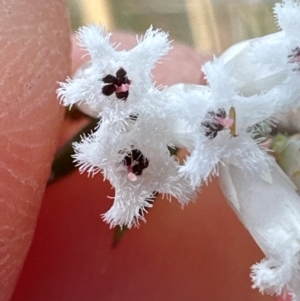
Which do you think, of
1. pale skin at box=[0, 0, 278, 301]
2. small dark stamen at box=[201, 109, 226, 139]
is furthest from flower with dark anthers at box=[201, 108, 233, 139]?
pale skin at box=[0, 0, 278, 301]

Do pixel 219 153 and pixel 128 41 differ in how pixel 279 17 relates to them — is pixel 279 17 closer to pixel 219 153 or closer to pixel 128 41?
pixel 219 153

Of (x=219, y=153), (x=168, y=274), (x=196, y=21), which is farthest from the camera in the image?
(x=196, y=21)

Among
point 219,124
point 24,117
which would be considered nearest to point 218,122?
point 219,124

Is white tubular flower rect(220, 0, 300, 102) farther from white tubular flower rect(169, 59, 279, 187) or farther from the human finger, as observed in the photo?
the human finger

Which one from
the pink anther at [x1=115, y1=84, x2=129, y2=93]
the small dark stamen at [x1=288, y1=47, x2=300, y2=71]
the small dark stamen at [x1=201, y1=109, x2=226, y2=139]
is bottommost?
the small dark stamen at [x1=201, y1=109, x2=226, y2=139]

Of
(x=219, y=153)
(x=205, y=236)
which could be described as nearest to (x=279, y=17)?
(x=219, y=153)

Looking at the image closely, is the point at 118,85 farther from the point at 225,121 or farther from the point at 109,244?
the point at 109,244

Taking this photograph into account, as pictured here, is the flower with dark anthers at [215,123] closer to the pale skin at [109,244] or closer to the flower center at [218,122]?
the flower center at [218,122]
